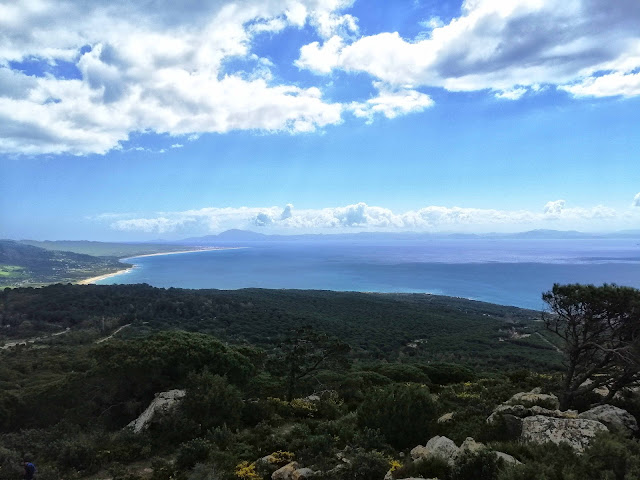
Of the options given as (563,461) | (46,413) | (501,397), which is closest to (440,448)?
(563,461)

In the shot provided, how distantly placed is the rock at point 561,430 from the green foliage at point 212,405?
903cm

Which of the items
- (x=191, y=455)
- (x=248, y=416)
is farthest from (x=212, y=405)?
(x=191, y=455)

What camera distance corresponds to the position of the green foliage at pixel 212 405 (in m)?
12.5

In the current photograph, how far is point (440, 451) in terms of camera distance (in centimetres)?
791

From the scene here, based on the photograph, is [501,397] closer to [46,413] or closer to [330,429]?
[330,429]

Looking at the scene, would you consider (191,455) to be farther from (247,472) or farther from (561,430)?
(561,430)

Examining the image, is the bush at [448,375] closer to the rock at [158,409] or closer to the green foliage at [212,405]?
the green foliage at [212,405]

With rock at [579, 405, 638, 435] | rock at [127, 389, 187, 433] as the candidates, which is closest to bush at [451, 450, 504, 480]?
rock at [579, 405, 638, 435]

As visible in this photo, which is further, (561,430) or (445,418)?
(445,418)

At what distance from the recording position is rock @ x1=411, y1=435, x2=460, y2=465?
7.41 metres

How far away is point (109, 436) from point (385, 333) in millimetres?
45843

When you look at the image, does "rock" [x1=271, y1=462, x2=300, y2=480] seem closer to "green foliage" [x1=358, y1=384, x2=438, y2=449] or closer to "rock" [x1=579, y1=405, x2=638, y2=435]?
"green foliage" [x1=358, y1=384, x2=438, y2=449]

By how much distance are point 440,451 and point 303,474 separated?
296cm

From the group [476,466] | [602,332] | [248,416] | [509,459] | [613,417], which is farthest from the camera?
[248,416]
